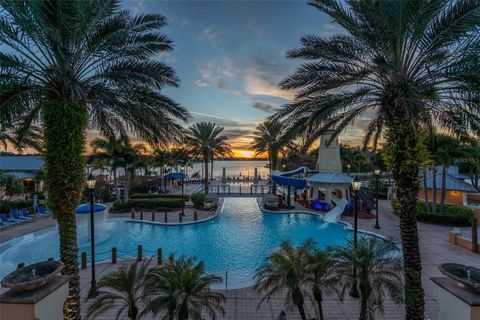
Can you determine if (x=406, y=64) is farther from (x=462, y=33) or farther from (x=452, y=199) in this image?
(x=452, y=199)

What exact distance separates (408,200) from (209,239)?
483 inches

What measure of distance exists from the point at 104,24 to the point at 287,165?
35869mm

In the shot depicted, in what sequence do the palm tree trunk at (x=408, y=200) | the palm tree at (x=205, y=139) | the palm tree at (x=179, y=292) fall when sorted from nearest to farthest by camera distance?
the palm tree at (x=179, y=292) < the palm tree trunk at (x=408, y=200) < the palm tree at (x=205, y=139)

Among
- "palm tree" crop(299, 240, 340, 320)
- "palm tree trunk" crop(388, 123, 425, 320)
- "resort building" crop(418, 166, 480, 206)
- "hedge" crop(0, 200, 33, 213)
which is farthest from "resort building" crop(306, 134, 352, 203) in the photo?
"hedge" crop(0, 200, 33, 213)

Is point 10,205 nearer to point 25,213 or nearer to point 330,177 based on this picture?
point 25,213

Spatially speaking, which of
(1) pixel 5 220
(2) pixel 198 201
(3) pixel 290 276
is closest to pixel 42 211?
(1) pixel 5 220

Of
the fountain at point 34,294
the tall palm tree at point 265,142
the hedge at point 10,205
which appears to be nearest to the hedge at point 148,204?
the hedge at point 10,205

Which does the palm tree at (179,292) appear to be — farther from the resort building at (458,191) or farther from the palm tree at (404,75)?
the resort building at (458,191)

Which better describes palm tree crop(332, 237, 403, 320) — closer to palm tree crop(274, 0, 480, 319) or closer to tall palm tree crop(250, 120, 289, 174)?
palm tree crop(274, 0, 480, 319)

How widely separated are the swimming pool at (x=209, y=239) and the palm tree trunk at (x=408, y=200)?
206 inches

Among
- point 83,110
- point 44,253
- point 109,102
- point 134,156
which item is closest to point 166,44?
point 109,102

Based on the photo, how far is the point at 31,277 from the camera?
397 cm

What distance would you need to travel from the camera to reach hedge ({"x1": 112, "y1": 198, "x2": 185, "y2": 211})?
21719 millimetres

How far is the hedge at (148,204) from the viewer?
2172 centimetres
